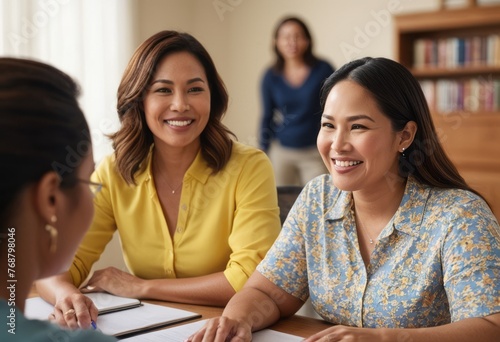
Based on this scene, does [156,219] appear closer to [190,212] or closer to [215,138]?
[190,212]

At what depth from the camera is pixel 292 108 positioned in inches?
179

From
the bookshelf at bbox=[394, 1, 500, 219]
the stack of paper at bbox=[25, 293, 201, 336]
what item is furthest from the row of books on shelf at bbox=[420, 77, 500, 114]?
the stack of paper at bbox=[25, 293, 201, 336]

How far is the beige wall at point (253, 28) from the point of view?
17.8ft

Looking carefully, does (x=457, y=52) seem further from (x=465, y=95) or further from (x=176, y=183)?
(x=176, y=183)

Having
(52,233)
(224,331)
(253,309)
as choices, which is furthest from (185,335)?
(52,233)

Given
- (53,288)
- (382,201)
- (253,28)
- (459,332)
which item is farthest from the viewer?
(253,28)

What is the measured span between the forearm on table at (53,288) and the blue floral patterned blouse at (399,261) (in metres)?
0.53

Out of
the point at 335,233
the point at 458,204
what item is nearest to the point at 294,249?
the point at 335,233

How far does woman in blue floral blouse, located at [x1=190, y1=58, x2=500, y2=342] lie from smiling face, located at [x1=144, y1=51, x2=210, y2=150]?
0.50m

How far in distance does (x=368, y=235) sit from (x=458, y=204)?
25 centimetres

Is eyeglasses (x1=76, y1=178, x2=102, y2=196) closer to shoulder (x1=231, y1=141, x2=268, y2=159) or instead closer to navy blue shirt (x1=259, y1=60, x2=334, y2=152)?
shoulder (x1=231, y1=141, x2=268, y2=159)

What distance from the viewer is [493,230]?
1.46 m

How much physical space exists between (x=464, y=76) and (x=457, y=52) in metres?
0.27

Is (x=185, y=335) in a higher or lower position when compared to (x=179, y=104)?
lower
